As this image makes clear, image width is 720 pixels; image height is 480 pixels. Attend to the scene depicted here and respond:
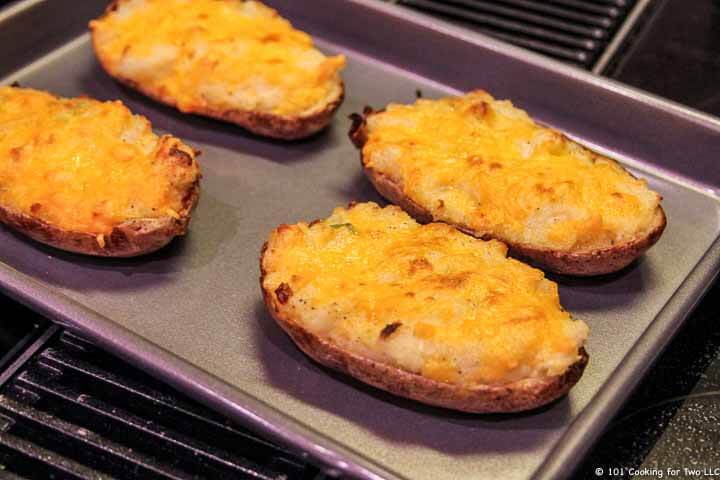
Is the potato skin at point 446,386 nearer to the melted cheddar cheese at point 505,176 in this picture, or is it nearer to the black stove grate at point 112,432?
the black stove grate at point 112,432

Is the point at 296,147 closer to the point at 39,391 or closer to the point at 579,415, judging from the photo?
the point at 39,391

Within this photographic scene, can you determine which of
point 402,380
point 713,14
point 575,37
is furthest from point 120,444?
point 713,14

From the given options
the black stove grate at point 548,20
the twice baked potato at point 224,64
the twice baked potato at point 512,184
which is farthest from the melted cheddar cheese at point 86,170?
the black stove grate at point 548,20

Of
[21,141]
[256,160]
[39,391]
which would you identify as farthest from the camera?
[256,160]

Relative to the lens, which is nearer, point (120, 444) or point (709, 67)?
point (120, 444)

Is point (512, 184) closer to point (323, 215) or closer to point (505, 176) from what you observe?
point (505, 176)

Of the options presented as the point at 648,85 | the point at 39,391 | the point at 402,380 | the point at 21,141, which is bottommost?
the point at 39,391

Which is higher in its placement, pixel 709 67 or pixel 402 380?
pixel 709 67
